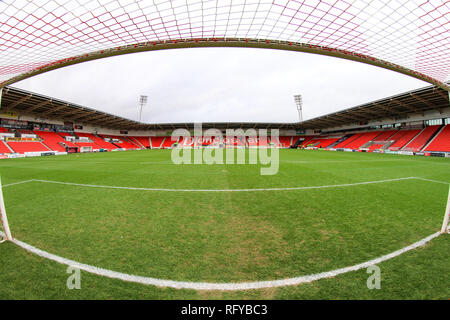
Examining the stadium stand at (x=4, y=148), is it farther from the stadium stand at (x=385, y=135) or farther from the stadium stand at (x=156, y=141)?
the stadium stand at (x=385, y=135)

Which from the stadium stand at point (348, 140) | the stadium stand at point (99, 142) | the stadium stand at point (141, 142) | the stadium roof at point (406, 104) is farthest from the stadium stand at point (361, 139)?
the stadium stand at point (99, 142)

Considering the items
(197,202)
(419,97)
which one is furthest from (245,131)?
(197,202)

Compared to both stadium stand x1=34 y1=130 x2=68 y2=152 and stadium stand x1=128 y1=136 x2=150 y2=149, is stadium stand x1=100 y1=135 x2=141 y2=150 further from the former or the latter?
stadium stand x1=34 y1=130 x2=68 y2=152

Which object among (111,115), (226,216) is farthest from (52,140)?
(226,216)

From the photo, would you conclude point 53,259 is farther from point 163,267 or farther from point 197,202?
point 197,202

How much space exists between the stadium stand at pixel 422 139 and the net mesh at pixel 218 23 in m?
34.2

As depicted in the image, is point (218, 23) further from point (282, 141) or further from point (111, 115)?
point (282, 141)

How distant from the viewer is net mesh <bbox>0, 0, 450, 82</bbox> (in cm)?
299

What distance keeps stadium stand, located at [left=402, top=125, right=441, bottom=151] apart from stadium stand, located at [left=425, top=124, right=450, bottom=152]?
84 cm

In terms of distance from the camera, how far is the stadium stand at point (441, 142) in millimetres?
23587

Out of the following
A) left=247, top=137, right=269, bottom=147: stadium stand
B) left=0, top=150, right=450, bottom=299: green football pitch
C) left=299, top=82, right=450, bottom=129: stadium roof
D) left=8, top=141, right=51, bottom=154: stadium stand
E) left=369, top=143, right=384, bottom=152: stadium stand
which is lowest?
left=0, top=150, right=450, bottom=299: green football pitch

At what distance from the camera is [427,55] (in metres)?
3.99

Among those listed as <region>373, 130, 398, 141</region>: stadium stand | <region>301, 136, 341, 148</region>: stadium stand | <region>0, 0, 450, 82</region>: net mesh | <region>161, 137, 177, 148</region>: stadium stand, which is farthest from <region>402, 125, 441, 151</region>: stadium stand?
<region>161, 137, 177, 148</region>: stadium stand
